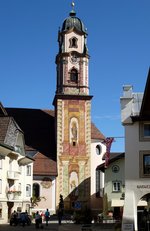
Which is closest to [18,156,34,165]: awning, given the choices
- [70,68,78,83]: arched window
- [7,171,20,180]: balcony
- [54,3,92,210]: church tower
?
[7,171,20,180]: balcony

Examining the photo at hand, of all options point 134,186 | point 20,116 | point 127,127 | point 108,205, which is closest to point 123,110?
point 127,127

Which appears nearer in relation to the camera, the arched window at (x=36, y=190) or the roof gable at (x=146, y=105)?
the roof gable at (x=146, y=105)

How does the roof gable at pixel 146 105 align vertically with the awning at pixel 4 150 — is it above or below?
above

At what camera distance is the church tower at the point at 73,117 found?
73000 mm

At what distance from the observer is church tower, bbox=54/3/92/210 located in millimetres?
73000

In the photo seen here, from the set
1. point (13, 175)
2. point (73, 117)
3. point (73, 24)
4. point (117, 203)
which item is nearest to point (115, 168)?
point (117, 203)

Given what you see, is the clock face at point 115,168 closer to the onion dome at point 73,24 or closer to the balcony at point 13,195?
the balcony at point 13,195

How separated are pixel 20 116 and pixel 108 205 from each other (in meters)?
27.4

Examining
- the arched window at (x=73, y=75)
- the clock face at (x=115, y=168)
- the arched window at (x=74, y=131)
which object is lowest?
the clock face at (x=115, y=168)

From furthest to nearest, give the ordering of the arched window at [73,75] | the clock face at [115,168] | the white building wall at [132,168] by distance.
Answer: the arched window at [73,75] → the clock face at [115,168] → the white building wall at [132,168]

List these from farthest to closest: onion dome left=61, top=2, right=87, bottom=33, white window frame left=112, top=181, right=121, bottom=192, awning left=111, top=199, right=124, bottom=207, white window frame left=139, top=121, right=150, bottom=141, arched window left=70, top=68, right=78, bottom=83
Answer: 1. onion dome left=61, top=2, right=87, bottom=33
2. arched window left=70, top=68, right=78, bottom=83
3. white window frame left=112, top=181, right=121, bottom=192
4. awning left=111, top=199, right=124, bottom=207
5. white window frame left=139, top=121, right=150, bottom=141

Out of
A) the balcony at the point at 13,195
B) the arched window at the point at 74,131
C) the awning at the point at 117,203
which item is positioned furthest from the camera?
the arched window at the point at 74,131

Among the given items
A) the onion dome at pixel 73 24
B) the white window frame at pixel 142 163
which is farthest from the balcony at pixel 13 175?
the onion dome at pixel 73 24

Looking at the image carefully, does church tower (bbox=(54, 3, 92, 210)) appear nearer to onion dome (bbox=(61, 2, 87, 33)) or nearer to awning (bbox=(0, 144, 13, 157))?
onion dome (bbox=(61, 2, 87, 33))
